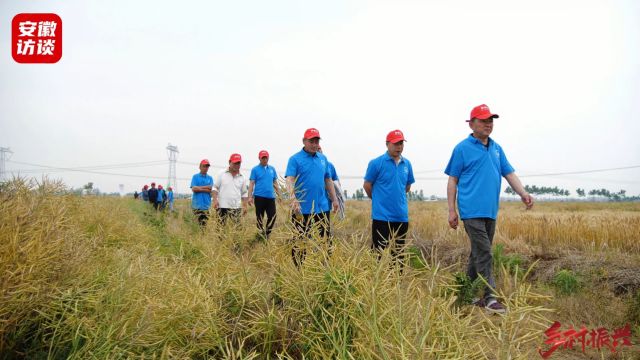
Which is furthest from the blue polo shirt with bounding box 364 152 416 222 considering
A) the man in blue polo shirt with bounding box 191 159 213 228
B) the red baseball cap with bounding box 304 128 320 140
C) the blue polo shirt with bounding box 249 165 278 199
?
the man in blue polo shirt with bounding box 191 159 213 228

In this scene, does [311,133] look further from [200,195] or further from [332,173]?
[200,195]

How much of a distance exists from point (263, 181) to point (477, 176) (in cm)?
392

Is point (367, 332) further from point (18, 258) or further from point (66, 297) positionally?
point (18, 258)

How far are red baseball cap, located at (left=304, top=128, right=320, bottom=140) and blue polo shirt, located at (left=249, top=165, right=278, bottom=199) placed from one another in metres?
2.18

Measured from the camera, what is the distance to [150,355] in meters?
1.53

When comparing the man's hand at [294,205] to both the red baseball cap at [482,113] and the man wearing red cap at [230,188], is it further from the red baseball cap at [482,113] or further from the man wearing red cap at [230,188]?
the man wearing red cap at [230,188]

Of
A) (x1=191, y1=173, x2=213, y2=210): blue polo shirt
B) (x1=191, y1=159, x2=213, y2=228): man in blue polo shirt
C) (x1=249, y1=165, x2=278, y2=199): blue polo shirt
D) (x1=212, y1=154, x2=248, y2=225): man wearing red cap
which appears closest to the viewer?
(x1=249, y1=165, x2=278, y2=199): blue polo shirt

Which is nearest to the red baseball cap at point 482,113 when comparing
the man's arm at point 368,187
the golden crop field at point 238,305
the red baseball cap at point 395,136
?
the red baseball cap at point 395,136

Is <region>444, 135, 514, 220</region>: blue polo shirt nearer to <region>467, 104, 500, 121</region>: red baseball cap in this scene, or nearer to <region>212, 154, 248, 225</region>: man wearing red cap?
<region>467, 104, 500, 121</region>: red baseball cap

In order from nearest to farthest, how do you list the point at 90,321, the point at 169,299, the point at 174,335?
the point at 90,321, the point at 174,335, the point at 169,299

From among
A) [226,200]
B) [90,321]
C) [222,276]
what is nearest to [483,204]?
[222,276]

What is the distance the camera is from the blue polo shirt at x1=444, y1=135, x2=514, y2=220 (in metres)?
4.06

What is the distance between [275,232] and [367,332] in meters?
0.93

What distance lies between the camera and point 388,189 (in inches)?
188
